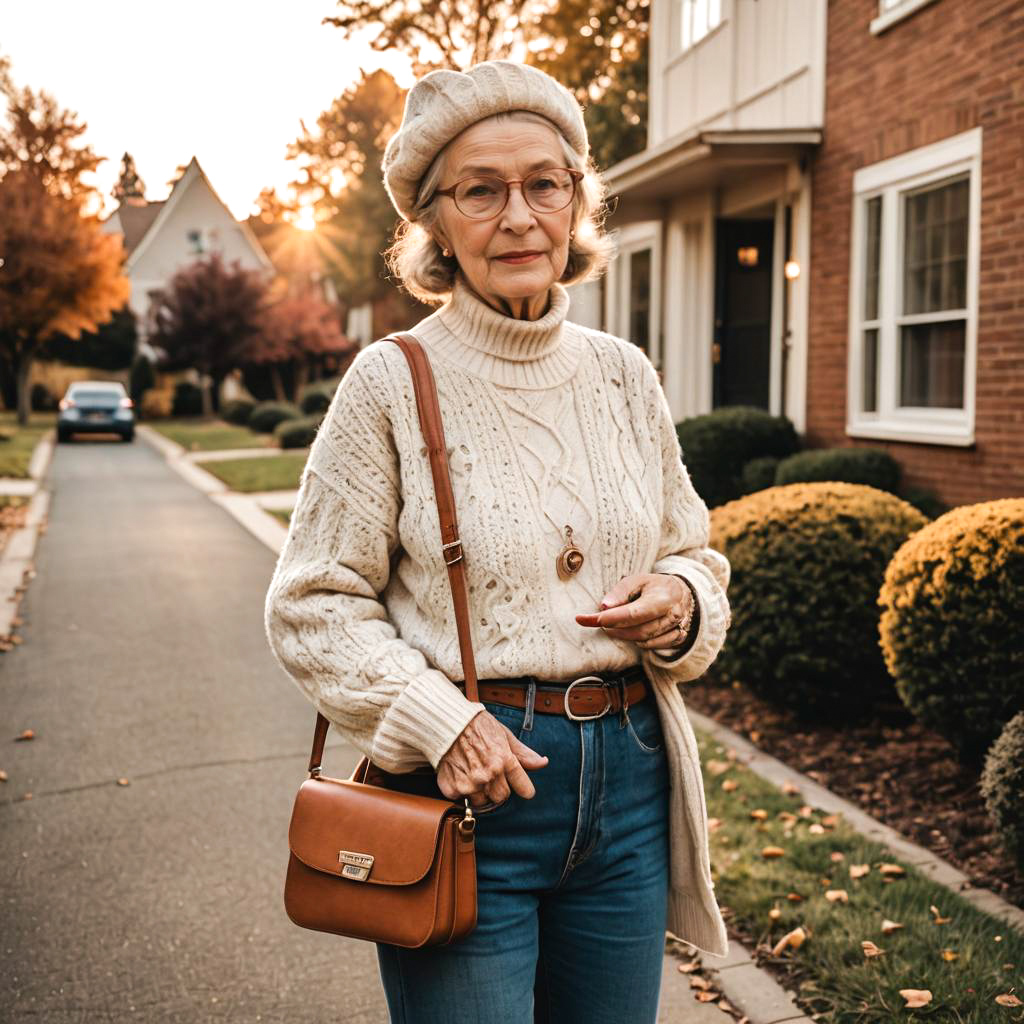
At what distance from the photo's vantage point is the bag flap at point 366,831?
5.82 feet

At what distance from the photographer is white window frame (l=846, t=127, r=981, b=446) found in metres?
8.05

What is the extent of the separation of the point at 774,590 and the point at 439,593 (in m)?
4.24

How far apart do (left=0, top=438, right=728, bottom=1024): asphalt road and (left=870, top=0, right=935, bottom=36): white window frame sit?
256 inches

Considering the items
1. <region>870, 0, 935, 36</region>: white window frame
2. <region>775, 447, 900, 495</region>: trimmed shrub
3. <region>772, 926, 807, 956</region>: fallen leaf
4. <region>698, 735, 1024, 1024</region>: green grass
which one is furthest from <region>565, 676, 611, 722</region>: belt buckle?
<region>870, 0, 935, 36</region>: white window frame

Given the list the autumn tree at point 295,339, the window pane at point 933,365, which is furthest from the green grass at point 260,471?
the autumn tree at point 295,339

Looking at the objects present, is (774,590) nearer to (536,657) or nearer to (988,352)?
(988,352)

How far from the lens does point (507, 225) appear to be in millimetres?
1975

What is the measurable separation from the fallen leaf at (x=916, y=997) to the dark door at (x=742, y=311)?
9.51m

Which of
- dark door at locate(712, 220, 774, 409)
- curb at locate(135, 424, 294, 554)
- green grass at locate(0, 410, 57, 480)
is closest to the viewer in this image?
dark door at locate(712, 220, 774, 409)

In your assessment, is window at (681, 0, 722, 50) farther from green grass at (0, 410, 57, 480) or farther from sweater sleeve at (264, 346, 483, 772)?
green grass at (0, 410, 57, 480)

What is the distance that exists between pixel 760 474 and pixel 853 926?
6514 millimetres

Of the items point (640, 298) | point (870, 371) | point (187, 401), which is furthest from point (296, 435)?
point (187, 401)

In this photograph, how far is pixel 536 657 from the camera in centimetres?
189

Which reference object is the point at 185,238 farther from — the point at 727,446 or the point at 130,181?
the point at 130,181
